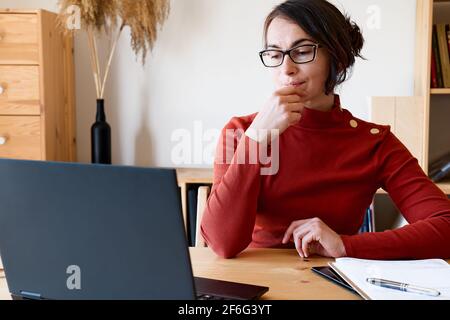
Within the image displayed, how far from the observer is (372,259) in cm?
119

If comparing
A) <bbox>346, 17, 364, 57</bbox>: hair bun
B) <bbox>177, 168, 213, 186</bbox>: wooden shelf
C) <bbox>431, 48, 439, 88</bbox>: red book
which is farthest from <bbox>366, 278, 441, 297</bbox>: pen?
<bbox>431, 48, 439, 88</bbox>: red book

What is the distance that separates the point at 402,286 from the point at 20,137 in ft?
6.26

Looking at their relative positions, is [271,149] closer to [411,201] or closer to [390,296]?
[411,201]

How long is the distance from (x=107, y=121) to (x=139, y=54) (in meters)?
0.36

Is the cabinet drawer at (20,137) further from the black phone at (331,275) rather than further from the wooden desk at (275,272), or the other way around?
the black phone at (331,275)

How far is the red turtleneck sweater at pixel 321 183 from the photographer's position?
1259 millimetres

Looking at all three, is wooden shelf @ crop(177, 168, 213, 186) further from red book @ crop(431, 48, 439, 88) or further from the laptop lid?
the laptop lid

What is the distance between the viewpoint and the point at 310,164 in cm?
143

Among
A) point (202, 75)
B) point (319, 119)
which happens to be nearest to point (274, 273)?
point (319, 119)

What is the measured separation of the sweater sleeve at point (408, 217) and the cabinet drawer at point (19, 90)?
1.54 metres

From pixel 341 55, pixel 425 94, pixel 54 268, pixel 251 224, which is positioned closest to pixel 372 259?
pixel 251 224

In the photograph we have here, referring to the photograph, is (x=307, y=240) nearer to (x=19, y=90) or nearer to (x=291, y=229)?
(x=291, y=229)

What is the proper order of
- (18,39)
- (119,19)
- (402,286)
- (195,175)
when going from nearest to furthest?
(402,286) → (18,39) → (195,175) → (119,19)

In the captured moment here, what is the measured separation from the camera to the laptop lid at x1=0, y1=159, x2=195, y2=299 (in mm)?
758
